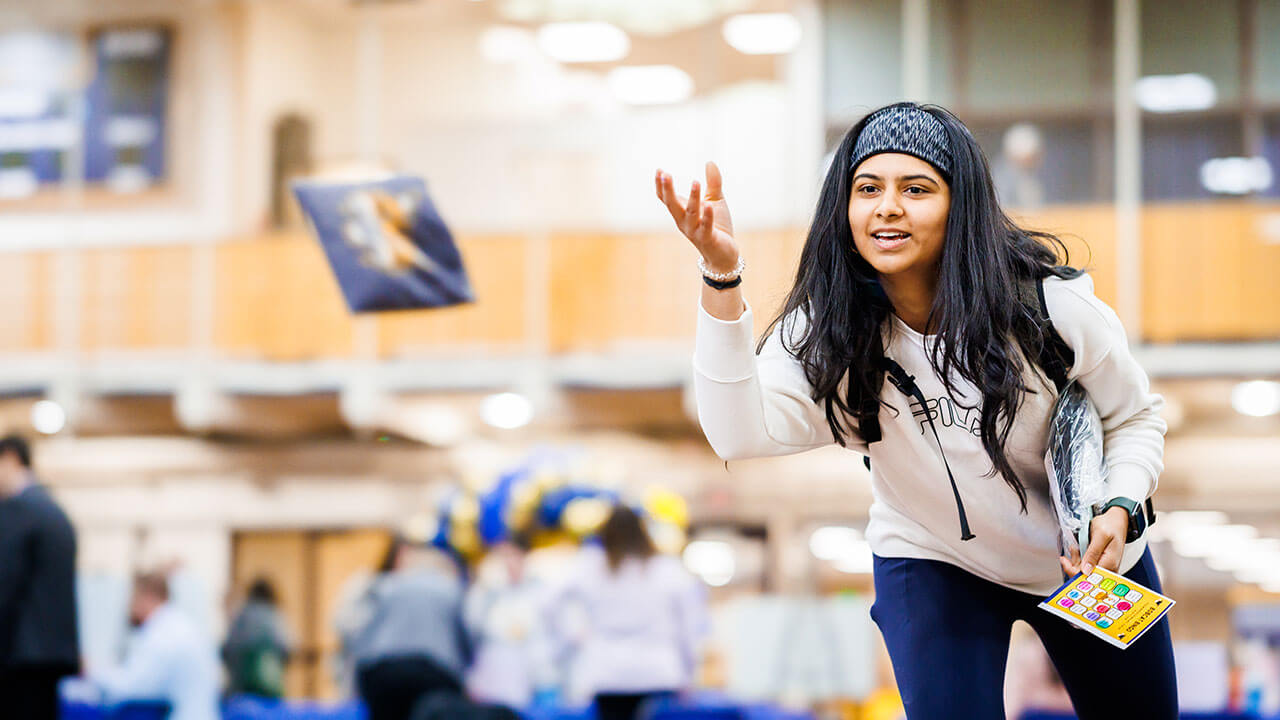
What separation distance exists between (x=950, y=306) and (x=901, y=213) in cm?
16

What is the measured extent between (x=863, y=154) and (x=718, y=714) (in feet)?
17.7

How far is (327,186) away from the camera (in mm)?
6496

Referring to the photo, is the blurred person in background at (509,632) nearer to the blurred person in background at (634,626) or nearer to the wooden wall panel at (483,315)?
the blurred person in background at (634,626)

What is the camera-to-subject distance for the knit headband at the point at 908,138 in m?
2.54

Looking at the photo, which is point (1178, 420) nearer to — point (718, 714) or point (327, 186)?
point (718, 714)

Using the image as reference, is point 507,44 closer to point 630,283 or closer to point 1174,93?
point 630,283

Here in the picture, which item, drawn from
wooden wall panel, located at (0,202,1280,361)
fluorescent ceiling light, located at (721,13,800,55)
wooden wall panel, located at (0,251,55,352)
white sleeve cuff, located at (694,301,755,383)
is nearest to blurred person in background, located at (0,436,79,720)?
white sleeve cuff, located at (694,301,755,383)

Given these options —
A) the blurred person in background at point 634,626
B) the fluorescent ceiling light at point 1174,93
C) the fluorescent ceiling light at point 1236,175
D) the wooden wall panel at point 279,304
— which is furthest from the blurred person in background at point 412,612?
the fluorescent ceiling light at point 1236,175

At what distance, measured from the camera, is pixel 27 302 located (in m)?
15.2

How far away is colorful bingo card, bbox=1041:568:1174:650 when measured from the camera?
8.05 ft

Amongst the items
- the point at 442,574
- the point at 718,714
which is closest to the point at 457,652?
the point at 442,574

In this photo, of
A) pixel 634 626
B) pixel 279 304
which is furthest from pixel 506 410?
pixel 634 626

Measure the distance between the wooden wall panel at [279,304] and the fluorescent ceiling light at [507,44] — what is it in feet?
9.64

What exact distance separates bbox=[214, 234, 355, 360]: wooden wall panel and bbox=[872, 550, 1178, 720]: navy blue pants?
12.2m
